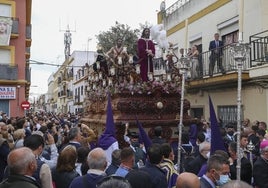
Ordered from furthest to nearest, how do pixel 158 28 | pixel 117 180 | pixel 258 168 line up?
pixel 158 28, pixel 258 168, pixel 117 180

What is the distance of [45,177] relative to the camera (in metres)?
4.07

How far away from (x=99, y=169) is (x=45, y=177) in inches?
21.8

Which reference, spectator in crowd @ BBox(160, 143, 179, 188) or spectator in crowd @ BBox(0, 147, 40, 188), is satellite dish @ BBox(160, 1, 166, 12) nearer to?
spectator in crowd @ BBox(160, 143, 179, 188)

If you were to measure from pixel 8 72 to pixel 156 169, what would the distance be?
2416 cm

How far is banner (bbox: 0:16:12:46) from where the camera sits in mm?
26188

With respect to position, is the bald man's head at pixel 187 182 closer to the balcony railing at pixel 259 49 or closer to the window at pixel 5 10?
the balcony railing at pixel 259 49

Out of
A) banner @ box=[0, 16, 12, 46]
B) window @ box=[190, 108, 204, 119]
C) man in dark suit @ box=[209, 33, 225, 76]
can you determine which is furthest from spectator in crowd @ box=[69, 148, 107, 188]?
banner @ box=[0, 16, 12, 46]

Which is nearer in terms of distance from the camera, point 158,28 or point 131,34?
point 158,28

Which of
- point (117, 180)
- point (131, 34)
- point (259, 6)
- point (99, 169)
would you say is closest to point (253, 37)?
point (259, 6)

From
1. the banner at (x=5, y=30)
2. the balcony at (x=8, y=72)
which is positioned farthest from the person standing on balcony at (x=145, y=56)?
the balcony at (x=8, y=72)

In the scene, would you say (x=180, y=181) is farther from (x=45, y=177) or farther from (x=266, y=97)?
(x=266, y=97)

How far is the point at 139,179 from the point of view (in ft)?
13.0

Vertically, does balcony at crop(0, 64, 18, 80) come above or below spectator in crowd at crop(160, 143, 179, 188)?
above

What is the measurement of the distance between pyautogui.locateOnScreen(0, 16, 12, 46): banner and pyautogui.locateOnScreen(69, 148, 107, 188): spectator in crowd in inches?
937
